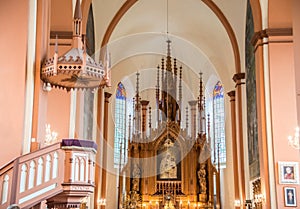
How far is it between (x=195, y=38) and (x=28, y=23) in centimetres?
1216

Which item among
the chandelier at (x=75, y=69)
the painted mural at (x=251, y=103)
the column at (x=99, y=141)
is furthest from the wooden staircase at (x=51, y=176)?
the column at (x=99, y=141)

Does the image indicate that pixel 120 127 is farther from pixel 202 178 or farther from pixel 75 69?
pixel 75 69

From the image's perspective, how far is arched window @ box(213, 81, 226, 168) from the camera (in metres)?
19.2

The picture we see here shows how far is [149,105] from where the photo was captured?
2131 centimetres

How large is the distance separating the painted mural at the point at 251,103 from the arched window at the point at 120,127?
586 centimetres

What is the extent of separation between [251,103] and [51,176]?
28.4 ft

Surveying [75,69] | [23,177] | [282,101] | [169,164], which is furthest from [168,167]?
[23,177]

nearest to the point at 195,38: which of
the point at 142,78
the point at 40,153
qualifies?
the point at 142,78

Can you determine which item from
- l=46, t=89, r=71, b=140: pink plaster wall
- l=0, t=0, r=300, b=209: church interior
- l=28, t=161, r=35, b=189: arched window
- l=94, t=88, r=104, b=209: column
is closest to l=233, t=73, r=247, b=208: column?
l=0, t=0, r=300, b=209: church interior

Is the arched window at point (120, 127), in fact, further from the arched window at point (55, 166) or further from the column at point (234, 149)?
the arched window at point (55, 166)

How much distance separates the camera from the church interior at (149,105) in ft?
23.2

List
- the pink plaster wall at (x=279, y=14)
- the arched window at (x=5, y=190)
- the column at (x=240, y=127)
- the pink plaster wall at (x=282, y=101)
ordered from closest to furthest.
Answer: the arched window at (x=5, y=190) → the pink plaster wall at (x=282, y=101) → the pink plaster wall at (x=279, y=14) → the column at (x=240, y=127)

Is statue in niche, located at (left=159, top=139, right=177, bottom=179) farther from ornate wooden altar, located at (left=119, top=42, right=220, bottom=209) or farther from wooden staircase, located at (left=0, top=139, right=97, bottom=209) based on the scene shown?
wooden staircase, located at (left=0, top=139, right=97, bottom=209)

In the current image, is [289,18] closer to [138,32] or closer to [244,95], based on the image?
[244,95]
